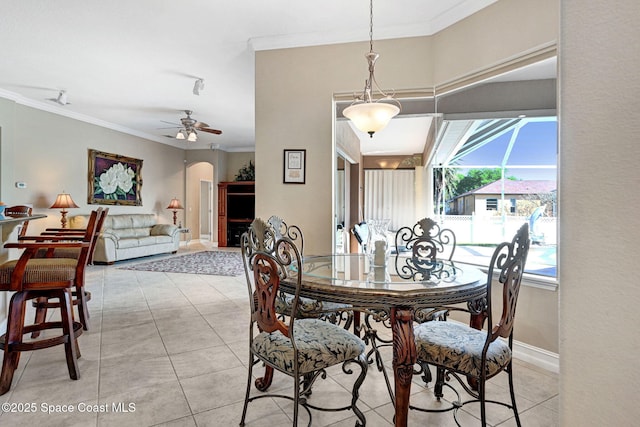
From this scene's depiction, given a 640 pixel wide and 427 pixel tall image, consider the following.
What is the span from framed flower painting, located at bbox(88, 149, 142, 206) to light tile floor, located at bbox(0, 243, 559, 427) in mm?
4676

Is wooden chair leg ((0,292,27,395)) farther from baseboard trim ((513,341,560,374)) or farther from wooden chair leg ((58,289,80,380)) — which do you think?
baseboard trim ((513,341,560,374))

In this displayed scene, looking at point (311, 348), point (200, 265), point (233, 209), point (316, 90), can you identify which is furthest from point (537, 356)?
point (233, 209)

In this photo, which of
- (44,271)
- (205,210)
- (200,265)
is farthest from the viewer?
(205,210)

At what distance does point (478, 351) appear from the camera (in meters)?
1.62

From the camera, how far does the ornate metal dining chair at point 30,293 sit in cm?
212

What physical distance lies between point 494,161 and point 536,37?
1.03m

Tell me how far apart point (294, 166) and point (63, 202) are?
16.1ft

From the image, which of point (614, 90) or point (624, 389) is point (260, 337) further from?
point (614, 90)

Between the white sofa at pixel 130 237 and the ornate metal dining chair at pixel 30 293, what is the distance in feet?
14.7

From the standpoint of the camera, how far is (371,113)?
233 centimetres

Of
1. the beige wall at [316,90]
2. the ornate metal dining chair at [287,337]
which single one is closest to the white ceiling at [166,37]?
the beige wall at [316,90]

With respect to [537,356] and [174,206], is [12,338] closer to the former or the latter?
[537,356]

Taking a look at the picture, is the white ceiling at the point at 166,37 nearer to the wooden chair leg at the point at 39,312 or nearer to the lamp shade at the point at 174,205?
the wooden chair leg at the point at 39,312

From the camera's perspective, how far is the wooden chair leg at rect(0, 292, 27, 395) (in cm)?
208
